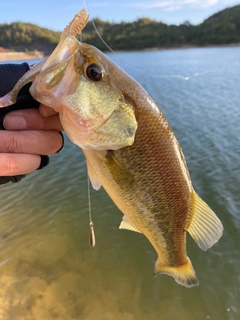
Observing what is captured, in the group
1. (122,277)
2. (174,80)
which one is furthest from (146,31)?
(122,277)

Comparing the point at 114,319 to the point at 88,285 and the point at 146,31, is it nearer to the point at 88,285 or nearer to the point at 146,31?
the point at 88,285

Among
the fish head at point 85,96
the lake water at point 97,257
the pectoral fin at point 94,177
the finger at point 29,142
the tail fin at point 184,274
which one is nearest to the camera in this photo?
the fish head at point 85,96

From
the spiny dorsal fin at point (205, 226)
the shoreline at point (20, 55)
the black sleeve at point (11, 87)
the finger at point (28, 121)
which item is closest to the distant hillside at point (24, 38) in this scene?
the shoreline at point (20, 55)

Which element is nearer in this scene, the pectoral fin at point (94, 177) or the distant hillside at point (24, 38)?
the pectoral fin at point (94, 177)

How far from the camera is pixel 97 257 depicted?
256 inches

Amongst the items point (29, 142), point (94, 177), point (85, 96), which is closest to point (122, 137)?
point (85, 96)

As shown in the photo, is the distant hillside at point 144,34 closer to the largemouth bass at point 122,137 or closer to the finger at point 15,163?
the largemouth bass at point 122,137

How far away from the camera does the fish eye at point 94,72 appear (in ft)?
5.66

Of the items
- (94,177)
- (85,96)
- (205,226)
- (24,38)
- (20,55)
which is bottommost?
(20,55)

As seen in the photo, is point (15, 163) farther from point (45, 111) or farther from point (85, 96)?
point (85, 96)

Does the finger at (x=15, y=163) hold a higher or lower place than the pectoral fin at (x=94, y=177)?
higher

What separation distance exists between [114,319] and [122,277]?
3.22ft

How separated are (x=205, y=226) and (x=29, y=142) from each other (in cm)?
147

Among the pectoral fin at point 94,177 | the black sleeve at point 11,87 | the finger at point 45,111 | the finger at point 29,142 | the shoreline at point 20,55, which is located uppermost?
the black sleeve at point 11,87
